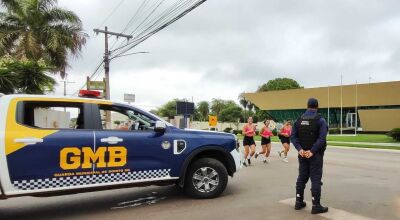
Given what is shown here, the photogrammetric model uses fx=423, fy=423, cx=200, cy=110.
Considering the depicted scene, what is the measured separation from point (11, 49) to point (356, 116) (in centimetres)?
4514

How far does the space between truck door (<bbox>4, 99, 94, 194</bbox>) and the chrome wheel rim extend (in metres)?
2.04

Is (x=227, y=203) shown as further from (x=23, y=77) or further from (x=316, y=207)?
(x=23, y=77)

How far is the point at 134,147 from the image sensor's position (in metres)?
6.98

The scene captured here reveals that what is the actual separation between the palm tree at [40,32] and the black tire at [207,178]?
19.0 m

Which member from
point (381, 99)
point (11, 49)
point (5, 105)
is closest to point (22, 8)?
point (11, 49)

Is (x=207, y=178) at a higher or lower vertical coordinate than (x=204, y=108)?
lower

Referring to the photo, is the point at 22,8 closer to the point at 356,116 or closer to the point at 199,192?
the point at 199,192

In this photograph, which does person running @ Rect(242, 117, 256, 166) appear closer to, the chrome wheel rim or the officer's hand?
the chrome wheel rim

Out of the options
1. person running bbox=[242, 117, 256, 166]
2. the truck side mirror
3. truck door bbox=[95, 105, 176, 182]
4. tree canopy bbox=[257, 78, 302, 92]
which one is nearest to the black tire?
truck door bbox=[95, 105, 176, 182]

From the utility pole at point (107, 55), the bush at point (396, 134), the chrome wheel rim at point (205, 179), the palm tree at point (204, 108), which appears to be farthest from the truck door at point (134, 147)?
the palm tree at point (204, 108)

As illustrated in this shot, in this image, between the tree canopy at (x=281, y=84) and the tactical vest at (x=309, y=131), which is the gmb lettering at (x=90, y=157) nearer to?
the tactical vest at (x=309, y=131)

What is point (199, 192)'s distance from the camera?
772cm

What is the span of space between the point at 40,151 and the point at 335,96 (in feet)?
184

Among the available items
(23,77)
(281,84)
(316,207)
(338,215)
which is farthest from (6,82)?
(281,84)
